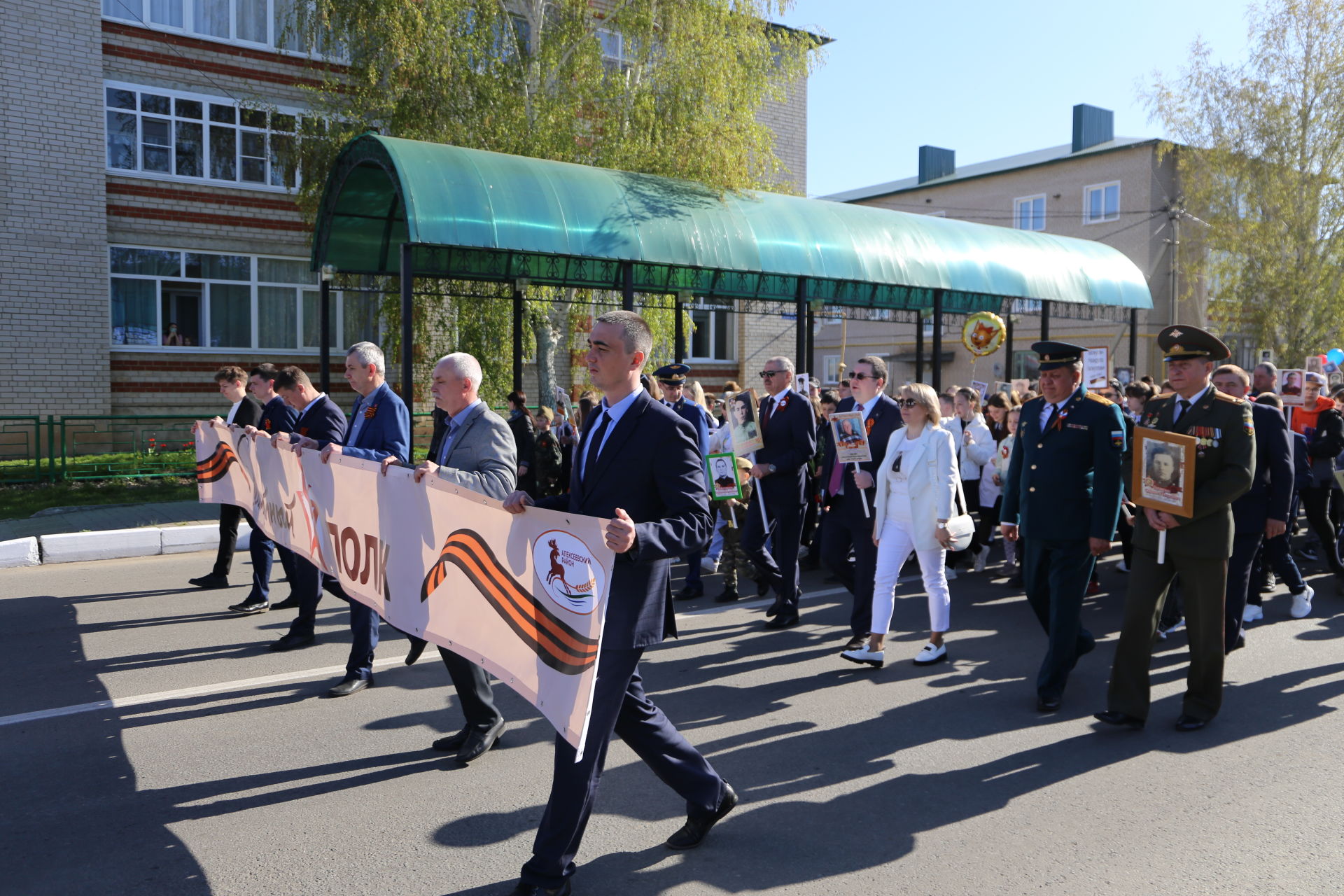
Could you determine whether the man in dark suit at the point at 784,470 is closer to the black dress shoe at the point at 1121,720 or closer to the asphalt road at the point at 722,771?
the asphalt road at the point at 722,771

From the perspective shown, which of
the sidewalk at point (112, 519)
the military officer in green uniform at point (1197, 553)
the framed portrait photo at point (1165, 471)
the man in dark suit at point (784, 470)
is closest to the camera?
the framed portrait photo at point (1165, 471)

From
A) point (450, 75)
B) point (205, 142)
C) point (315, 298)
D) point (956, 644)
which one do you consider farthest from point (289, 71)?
point (956, 644)

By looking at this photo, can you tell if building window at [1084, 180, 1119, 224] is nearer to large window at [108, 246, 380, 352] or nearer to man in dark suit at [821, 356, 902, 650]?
large window at [108, 246, 380, 352]

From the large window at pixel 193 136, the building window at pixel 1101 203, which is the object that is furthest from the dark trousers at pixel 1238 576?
the building window at pixel 1101 203

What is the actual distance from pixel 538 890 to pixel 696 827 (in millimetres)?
717

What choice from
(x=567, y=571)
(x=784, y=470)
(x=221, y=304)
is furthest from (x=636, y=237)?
(x=221, y=304)

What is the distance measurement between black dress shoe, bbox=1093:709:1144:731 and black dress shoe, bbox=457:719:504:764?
325 centimetres

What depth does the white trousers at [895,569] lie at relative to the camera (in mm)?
6398

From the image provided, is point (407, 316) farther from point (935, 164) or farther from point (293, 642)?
point (935, 164)

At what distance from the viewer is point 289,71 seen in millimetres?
21953

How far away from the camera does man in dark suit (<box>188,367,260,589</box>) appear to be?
872 centimetres

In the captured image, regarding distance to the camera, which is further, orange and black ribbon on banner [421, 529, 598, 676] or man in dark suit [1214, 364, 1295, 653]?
man in dark suit [1214, 364, 1295, 653]

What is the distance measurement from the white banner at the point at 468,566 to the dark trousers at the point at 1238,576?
500 centimetres

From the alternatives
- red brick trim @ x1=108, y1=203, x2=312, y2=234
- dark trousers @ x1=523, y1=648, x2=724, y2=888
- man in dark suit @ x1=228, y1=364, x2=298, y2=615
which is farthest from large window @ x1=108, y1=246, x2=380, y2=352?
dark trousers @ x1=523, y1=648, x2=724, y2=888
